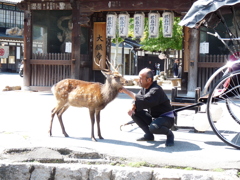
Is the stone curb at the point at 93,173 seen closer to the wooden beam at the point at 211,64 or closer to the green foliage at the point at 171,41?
the wooden beam at the point at 211,64

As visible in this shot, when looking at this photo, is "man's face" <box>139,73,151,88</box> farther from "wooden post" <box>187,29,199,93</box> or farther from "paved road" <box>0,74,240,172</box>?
"wooden post" <box>187,29,199,93</box>

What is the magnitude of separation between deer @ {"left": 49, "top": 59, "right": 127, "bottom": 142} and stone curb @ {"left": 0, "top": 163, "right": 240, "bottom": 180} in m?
1.44

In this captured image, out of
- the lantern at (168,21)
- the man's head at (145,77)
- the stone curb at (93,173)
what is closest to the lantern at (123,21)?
the lantern at (168,21)

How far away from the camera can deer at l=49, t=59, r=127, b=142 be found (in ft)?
20.2

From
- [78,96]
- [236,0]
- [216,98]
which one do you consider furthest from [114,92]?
[236,0]

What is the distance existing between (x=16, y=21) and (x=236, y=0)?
37664 millimetres

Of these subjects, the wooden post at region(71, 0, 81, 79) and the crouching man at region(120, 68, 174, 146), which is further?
the wooden post at region(71, 0, 81, 79)

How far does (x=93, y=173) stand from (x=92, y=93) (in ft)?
5.93

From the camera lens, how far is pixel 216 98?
5.85 meters

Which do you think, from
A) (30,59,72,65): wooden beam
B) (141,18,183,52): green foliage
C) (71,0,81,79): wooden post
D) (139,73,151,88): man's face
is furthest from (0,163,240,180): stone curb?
(141,18,183,52): green foliage

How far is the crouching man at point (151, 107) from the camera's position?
19.0 ft

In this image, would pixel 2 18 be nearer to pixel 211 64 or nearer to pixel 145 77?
pixel 211 64

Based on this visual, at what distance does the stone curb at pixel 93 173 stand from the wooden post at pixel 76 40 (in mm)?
9922

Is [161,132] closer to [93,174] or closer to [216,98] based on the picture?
[216,98]
